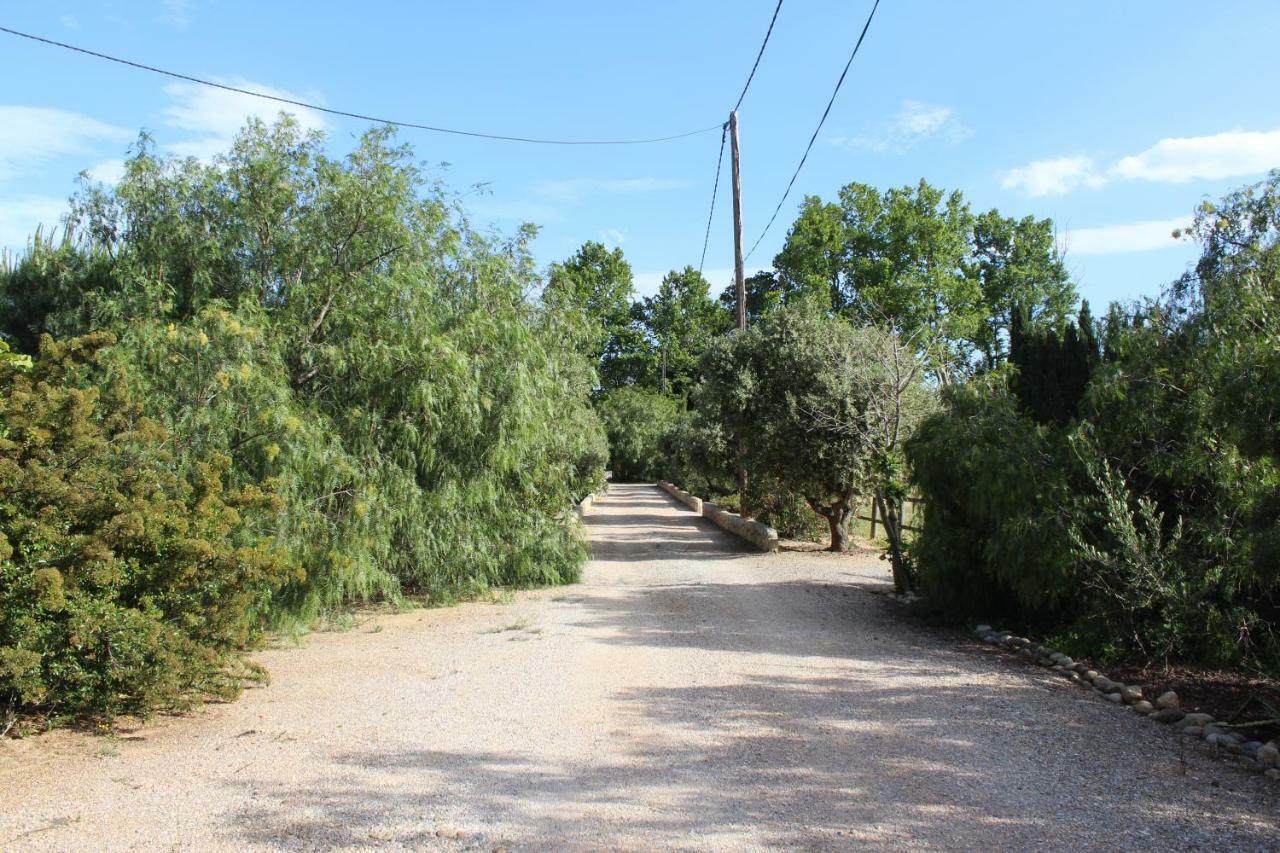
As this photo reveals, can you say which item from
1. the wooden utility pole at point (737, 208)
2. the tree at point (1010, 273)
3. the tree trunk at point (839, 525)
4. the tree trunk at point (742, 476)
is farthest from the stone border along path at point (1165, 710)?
the tree at point (1010, 273)

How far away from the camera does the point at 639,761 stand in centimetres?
552

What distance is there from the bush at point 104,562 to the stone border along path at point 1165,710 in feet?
21.8

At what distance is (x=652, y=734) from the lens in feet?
20.0

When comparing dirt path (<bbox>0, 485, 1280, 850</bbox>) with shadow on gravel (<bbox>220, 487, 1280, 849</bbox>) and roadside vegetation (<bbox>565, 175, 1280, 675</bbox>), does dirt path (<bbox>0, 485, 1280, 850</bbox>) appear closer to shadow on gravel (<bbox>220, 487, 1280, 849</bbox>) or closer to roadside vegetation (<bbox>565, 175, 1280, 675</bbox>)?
shadow on gravel (<bbox>220, 487, 1280, 849</bbox>)

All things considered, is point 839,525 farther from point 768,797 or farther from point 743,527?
point 768,797

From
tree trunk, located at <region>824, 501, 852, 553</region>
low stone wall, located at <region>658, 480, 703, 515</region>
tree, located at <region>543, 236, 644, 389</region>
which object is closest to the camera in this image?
tree trunk, located at <region>824, 501, 852, 553</region>

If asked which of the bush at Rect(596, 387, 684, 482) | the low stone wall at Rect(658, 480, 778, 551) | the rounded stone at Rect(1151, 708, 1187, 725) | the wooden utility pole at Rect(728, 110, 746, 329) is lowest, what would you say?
the rounded stone at Rect(1151, 708, 1187, 725)

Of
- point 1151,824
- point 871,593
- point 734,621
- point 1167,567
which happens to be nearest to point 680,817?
point 1151,824

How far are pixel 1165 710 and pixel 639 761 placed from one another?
13.2 feet

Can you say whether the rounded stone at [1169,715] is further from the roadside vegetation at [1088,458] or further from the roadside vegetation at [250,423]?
the roadside vegetation at [250,423]

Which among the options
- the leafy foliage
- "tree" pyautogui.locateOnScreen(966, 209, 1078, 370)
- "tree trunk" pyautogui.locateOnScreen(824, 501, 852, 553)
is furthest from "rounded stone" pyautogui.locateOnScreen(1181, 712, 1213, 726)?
"tree" pyautogui.locateOnScreen(966, 209, 1078, 370)

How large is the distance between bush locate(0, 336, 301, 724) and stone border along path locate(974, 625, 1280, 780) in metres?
6.63

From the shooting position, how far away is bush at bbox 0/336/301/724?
18.8ft

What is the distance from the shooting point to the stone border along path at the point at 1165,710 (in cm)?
560
